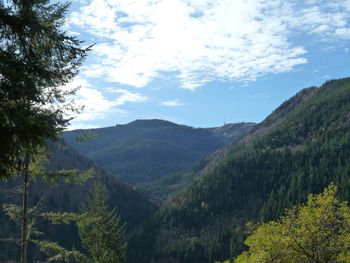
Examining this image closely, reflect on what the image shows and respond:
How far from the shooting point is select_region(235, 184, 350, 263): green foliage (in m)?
22.2

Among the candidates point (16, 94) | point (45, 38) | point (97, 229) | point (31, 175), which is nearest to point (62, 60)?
point (45, 38)

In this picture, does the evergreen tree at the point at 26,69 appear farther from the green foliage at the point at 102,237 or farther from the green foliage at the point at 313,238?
the green foliage at the point at 102,237

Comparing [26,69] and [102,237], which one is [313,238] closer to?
[26,69]

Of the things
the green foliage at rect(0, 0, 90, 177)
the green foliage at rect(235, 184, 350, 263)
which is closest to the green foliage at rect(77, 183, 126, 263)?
the green foliage at rect(235, 184, 350, 263)

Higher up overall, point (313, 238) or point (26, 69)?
point (26, 69)

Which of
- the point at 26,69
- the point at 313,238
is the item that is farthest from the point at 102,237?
the point at 26,69

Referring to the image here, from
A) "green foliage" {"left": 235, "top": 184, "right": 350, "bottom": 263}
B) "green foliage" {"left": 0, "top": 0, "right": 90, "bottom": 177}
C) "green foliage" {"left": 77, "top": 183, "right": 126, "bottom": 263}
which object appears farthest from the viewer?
"green foliage" {"left": 77, "top": 183, "right": 126, "bottom": 263}

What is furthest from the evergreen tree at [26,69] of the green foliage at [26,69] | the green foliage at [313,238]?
the green foliage at [313,238]

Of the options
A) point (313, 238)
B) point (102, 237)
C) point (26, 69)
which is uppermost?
point (26, 69)

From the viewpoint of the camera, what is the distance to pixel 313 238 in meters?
22.3

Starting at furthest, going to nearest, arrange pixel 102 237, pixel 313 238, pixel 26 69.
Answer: pixel 102 237, pixel 313 238, pixel 26 69

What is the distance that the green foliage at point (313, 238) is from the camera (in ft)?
72.7

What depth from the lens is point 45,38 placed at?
15180 mm

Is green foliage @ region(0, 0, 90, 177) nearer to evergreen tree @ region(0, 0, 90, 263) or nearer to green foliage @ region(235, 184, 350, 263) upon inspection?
evergreen tree @ region(0, 0, 90, 263)
